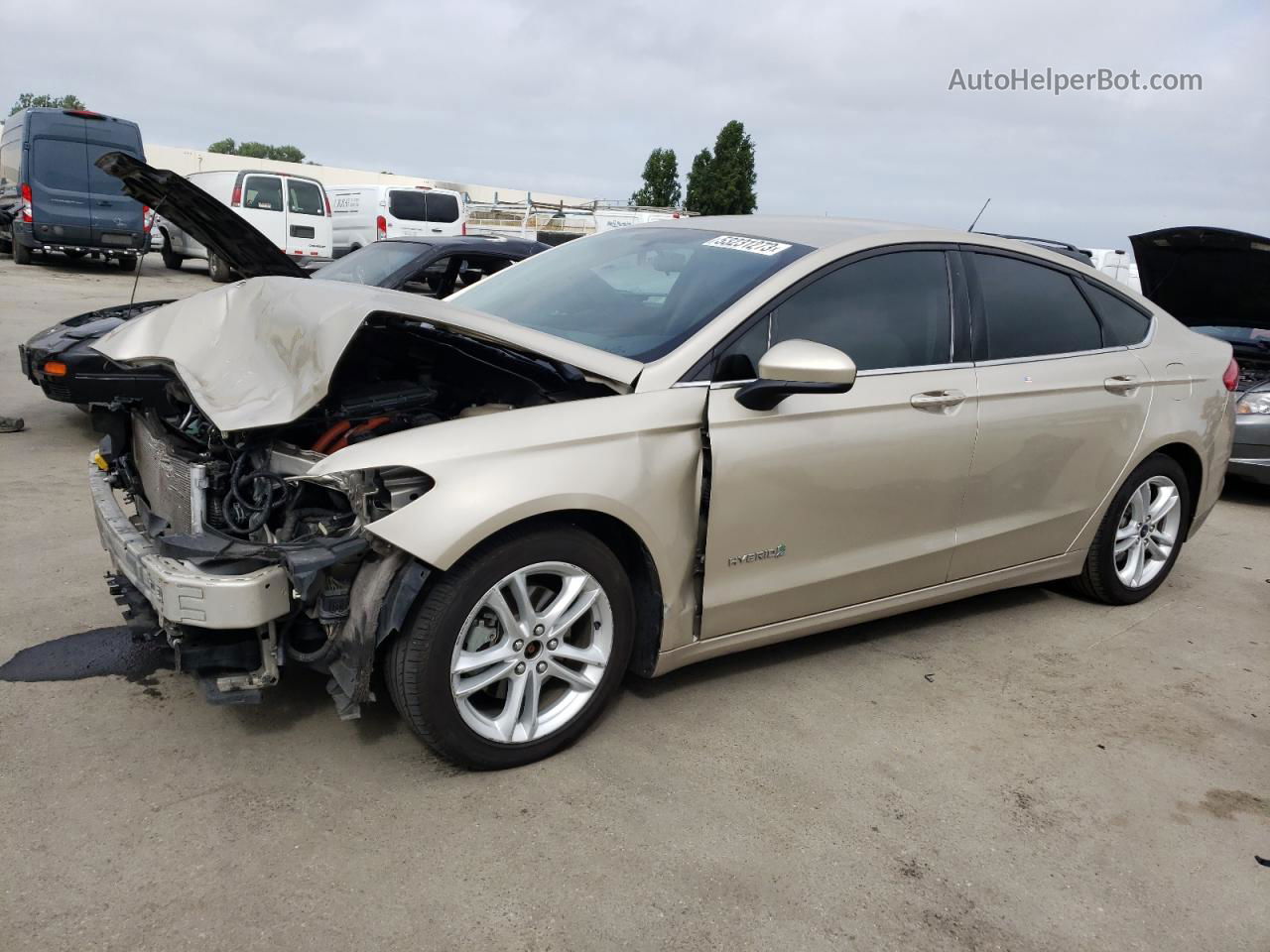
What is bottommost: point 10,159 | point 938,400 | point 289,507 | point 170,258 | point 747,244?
point 289,507

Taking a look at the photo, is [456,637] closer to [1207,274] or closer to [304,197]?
[1207,274]

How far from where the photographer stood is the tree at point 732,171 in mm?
38469

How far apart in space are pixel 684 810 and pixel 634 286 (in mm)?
1917

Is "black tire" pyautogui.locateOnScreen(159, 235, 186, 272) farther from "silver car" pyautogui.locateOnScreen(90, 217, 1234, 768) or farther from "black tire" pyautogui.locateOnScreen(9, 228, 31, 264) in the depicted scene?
"silver car" pyautogui.locateOnScreen(90, 217, 1234, 768)

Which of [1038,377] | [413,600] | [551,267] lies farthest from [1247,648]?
[413,600]

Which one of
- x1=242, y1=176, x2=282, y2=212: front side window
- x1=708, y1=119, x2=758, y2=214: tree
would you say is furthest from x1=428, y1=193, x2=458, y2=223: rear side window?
x1=708, y1=119, x2=758, y2=214: tree

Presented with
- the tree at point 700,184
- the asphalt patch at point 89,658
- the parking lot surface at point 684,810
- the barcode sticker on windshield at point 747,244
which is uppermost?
the tree at point 700,184

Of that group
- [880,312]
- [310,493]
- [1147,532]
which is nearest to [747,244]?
[880,312]

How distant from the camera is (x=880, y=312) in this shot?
12.0 ft

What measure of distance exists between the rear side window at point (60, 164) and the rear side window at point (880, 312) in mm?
17054

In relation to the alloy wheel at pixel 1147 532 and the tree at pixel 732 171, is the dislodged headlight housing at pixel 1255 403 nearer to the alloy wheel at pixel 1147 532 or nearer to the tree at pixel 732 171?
the alloy wheel at pixel 1147 532

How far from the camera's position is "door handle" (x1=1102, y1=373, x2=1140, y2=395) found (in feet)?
14.1

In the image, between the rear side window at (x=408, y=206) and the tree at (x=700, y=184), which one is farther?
the tree at (x=700, y=184)

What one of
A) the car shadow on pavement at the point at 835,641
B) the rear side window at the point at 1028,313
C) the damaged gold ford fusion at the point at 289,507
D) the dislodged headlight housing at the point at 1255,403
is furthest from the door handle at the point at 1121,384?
the dislodged headlight housing at the point at 1255,403
